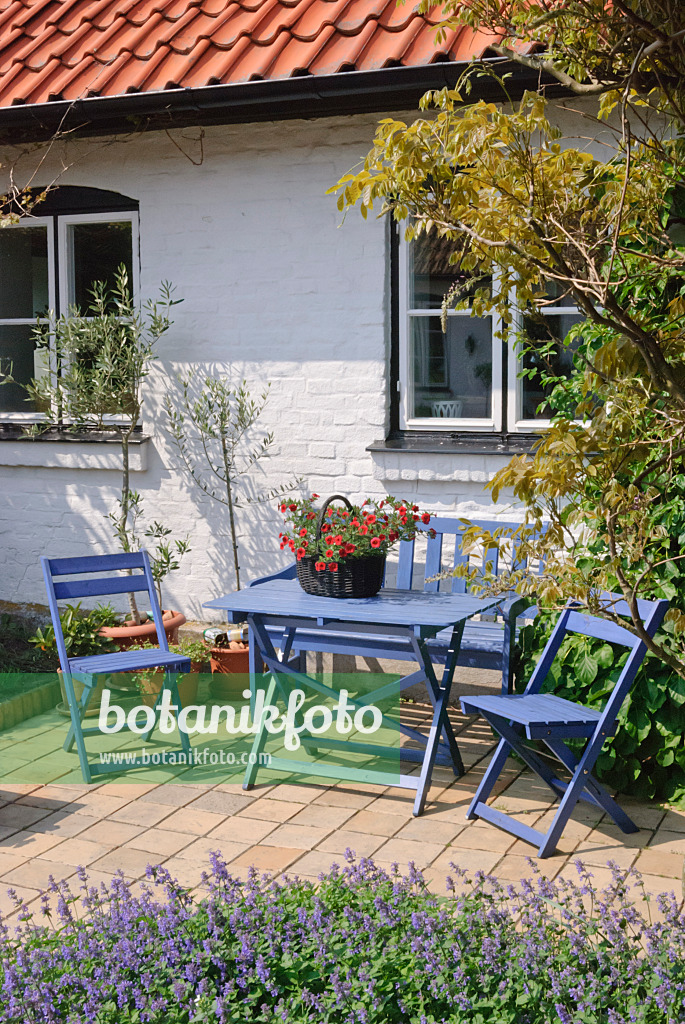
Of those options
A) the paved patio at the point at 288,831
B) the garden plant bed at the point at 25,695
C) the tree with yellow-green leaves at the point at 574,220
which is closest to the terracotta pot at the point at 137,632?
the garden plant bed at the point at 25,695

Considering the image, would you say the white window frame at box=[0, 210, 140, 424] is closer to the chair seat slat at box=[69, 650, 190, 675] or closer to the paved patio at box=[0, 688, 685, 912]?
the chair seat slat at box=[69, 650, 190, 675]

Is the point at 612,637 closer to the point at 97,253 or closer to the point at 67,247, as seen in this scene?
the point at 97,253

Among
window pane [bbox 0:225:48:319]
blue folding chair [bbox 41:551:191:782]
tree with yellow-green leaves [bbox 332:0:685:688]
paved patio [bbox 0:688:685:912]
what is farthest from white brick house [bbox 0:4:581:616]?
tree with yellow-green leaves [bbox 332:0:685:688]

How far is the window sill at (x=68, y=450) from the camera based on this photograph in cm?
698

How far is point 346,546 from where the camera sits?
16.7 ft

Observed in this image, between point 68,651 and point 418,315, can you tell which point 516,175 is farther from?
point 68,651

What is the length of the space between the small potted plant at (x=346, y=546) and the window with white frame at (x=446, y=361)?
114 centimetres

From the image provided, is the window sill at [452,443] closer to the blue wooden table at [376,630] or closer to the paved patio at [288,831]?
the blue wooden table at [376,630]

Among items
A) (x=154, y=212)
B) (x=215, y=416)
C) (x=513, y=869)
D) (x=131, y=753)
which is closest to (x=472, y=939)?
(x=513, y=869)

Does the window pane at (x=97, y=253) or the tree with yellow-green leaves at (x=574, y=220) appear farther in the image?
the window pane at (x=97, y=253)

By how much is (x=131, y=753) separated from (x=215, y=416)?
2.16 meters

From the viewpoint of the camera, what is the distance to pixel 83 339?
6.57 m

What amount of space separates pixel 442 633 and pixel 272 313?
2.31 metres

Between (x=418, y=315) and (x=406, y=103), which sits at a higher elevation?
(x=406, y=103)
